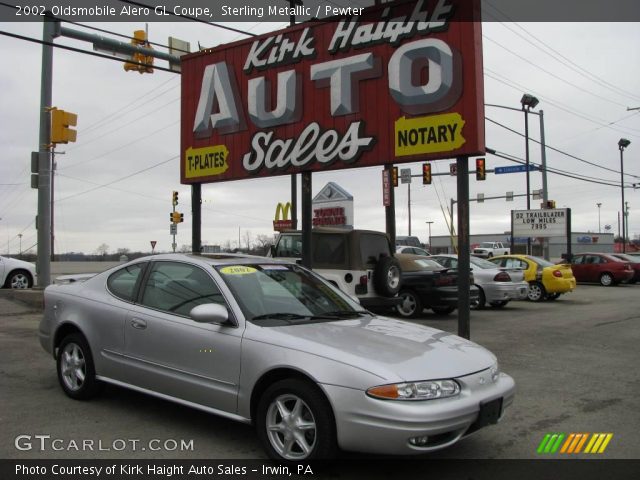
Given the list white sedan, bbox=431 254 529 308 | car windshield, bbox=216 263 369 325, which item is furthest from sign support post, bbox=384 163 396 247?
car windshield, bbox=216 263 369 325

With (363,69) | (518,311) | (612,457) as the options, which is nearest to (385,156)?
(363,69)

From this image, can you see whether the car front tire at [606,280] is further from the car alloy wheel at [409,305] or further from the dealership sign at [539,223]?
the car alloy wheel at [409,305]

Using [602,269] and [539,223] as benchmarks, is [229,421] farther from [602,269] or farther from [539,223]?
[539,223]

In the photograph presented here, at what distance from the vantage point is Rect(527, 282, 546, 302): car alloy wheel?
17.9 metres

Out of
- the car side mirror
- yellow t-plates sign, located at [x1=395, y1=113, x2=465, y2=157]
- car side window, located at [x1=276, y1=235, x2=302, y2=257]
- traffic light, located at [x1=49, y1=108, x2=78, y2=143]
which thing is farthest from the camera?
traffic light, located at [x1=49, y1=108, x2=78, y2=143]

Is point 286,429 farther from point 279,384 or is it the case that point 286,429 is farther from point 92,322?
point 92,322

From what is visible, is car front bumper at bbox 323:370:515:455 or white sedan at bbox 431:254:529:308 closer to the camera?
car front bumper at bbox 323:370:515:455

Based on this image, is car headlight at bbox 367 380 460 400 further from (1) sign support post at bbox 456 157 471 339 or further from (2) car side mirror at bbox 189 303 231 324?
(1) sign support post at bbox 456 157 471 339

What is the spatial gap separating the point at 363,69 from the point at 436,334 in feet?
17.6

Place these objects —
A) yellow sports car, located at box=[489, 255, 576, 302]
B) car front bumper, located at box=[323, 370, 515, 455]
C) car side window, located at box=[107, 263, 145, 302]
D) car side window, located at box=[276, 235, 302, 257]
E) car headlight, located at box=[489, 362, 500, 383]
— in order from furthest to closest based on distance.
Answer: yellow sports car, located at box=[489, 255, 576, 302], car side window, located at box=[276, 235, 302, 257], car side window, located at box=[107, 263, 145, 302], car headlight, located at box=[489, 362, 500, 383], car front bumper, located at box=[323, 370, 515, 455]

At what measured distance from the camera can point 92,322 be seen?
568 centimetres

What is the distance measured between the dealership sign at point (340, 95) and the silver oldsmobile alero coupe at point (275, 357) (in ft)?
12.3

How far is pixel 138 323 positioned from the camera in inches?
205

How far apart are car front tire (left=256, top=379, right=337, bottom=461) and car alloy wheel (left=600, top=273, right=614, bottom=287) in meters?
24.3
